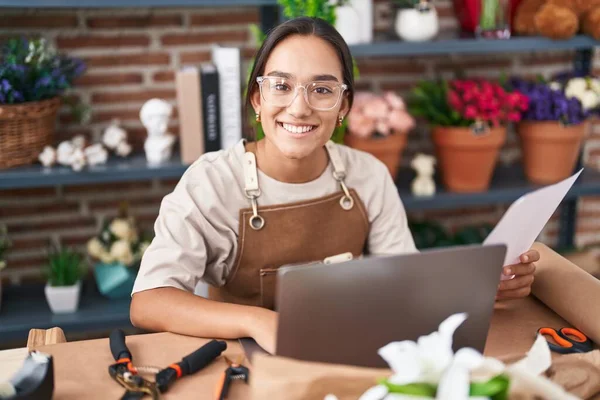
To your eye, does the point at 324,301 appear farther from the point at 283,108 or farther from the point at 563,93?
the point at 563,93

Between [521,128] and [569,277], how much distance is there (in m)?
1.41

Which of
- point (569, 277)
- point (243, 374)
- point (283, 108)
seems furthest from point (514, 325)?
point (283, 108)

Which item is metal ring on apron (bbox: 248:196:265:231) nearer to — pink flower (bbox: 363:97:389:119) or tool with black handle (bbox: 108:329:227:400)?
tool with black handle (bbox: 108:329:227:400)

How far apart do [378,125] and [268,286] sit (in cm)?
101

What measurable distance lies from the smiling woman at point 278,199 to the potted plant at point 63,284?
931 mm

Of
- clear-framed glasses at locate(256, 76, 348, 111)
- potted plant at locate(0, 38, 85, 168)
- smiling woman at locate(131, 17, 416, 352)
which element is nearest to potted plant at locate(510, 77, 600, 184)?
smiling woman at locate(131, 17, 416, 352)

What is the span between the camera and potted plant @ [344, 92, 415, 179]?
2332 mm

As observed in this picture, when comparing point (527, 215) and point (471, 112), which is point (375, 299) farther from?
point (471, 112)

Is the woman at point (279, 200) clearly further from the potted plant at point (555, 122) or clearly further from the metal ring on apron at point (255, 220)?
the potted plant at point (555, 122)

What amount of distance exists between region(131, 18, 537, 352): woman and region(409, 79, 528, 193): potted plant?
0.88 meters

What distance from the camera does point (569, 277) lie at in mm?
1224

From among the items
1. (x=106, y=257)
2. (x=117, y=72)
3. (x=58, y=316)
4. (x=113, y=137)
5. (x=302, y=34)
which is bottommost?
(x=58, y=316)

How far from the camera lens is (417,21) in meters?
2.37

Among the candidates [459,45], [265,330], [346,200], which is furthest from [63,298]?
[459,45]
